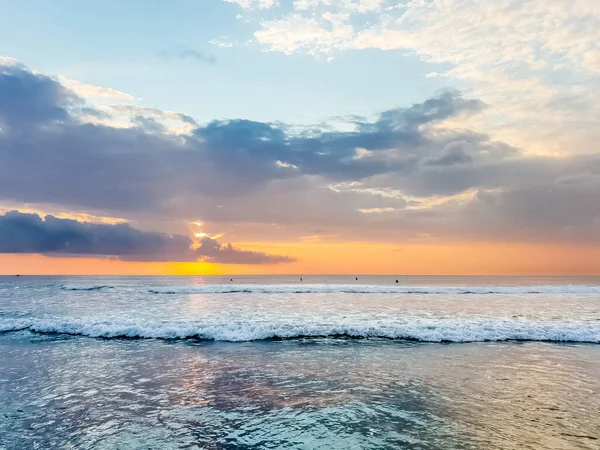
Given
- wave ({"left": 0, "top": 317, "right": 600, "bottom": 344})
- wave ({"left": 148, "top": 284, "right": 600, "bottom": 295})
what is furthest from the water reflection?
wave ({"left": 148, "top": 284, "right": 600, "bottom": 295})

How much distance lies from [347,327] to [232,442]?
1815 cm

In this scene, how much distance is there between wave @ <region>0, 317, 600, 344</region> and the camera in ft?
79.6

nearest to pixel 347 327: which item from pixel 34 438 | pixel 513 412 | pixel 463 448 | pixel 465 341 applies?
pixel 465 341

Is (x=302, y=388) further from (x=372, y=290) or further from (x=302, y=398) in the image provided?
(x=372, y=290)

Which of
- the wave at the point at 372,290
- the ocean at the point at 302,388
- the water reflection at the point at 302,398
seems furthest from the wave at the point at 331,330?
the wave at the point at 372,290

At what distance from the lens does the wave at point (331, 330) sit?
24.2 m

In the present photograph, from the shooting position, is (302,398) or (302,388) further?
(302,388)

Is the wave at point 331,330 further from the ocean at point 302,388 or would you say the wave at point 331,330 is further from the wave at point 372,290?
the wave at point 372,290

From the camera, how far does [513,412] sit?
37.5 feet

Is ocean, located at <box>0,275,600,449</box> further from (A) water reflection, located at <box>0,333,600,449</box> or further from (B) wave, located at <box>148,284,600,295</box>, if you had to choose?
(B) wave, located at <box>148,284,600,295</box>

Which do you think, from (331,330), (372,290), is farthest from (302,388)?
(372,290)

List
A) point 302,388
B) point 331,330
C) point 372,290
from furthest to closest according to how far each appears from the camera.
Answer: point 372,290, point 331,330, point 302,388

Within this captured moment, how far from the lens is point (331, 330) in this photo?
1028 inches

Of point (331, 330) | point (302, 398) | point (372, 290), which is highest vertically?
point (302, 398)
